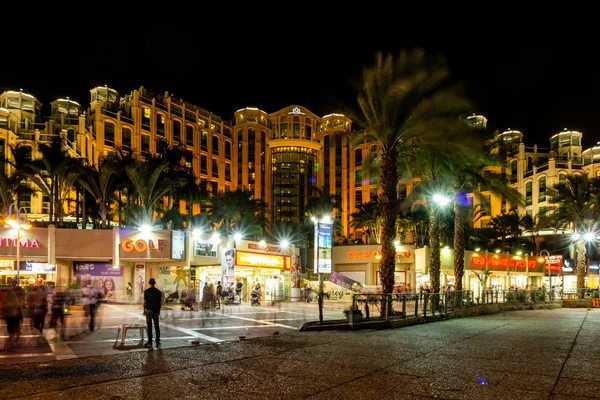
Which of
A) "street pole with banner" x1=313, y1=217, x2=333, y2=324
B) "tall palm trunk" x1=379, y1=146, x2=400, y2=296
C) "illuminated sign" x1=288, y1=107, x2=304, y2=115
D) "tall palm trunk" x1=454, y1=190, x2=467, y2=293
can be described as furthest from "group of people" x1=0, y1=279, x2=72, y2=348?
"illuminated sign" x1=288, y1=107, x2=304, y2=115

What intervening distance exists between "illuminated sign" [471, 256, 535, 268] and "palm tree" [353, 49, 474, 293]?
31.5 metres

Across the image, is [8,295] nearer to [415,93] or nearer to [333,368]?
[333,368]

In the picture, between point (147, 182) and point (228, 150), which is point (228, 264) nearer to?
point (147, 182)

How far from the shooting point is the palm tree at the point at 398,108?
20969 mm

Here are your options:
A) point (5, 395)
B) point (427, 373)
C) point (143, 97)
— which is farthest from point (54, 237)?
point (143, 97)

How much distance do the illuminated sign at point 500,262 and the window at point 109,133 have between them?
49.9 m

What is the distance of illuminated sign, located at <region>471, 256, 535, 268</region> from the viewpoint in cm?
5125

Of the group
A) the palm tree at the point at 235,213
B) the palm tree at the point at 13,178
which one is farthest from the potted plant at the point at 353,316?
the palm tree at the point at 235,213

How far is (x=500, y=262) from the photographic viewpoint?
54750 mm

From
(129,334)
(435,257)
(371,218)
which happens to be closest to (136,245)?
(129,334)

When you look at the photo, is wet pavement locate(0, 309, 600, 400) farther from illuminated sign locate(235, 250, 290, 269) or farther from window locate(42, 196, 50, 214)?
window locate(42, 196, 50, 214)

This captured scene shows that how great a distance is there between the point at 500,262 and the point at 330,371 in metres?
49.2

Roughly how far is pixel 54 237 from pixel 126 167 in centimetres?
601

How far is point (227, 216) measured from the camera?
168 feet
